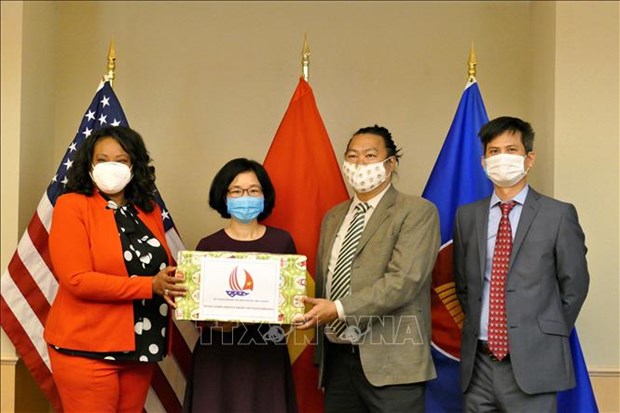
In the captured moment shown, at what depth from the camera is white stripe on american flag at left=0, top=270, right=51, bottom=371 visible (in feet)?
9.82

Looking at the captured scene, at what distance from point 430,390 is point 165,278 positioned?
1.34 m

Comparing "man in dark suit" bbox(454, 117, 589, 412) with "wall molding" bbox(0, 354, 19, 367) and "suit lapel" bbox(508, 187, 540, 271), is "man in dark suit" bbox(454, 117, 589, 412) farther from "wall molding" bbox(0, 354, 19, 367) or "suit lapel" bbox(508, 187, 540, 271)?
"wall molding" bbox(0, 354, 19, 367)

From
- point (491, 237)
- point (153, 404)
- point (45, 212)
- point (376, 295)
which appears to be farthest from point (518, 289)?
point (45, 212)

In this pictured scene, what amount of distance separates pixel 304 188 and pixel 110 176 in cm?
96

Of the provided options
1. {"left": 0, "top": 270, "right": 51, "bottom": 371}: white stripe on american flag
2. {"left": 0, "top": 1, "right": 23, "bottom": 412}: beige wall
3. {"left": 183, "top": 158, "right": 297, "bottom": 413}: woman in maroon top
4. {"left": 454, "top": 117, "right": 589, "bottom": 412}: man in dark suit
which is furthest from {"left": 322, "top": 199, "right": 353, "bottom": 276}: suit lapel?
{"left": 0, "top": 1, "right": 23, "bottom": 412}: beige wall

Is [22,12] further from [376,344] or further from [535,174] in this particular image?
[535,174]

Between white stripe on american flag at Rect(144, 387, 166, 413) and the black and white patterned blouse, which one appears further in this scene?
white stripe on american flag at Rect(144, 387, 166, 413)

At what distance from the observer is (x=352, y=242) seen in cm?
242

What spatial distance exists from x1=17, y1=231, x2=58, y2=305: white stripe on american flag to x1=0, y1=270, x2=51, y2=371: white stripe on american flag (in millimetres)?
96

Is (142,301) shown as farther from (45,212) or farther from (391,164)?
(391,164)

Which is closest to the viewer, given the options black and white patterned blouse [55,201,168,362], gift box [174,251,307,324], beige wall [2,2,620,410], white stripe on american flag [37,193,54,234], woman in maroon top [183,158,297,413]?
gift box [174,251,307,324]

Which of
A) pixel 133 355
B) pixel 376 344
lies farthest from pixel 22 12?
pixel 376 344

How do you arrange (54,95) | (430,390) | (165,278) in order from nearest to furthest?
(165,278) → (430,390) → (54,95)

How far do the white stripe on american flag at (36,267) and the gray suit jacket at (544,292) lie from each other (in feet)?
6.09
